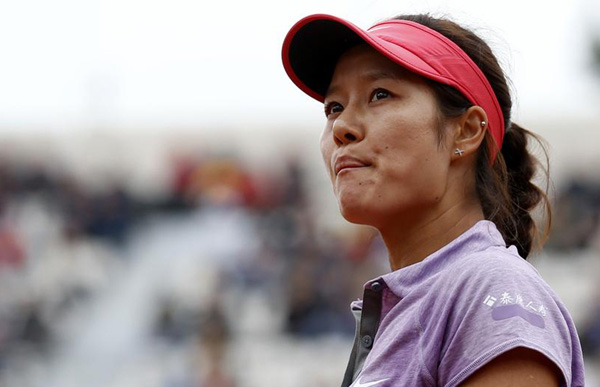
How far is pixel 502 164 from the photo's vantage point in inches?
70.5

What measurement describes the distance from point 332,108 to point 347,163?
17cm

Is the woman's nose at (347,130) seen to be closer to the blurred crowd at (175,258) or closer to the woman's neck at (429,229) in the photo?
the woman's neck at (429,229)

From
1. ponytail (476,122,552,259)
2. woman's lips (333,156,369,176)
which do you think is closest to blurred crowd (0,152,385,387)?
ponytail (476,122,552,259)

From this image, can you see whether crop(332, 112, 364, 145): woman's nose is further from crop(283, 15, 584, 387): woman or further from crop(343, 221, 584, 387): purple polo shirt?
crop(343, 221, 584, 387): purple polo shirt

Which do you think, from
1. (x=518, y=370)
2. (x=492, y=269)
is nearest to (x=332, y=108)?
(x=492, y=269)

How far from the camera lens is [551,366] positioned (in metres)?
1.37

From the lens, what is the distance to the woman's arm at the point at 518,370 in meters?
1.35

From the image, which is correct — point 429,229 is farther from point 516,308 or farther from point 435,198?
point 516,308

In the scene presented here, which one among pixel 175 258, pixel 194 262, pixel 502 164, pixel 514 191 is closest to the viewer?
pixel 502 164

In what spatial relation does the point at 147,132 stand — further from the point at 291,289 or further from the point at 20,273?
the point at 291,289

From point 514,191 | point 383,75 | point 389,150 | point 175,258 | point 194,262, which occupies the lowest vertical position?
point 175,258

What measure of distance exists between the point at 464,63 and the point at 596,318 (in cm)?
586

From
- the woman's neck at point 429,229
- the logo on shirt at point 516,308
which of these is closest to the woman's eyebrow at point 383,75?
the woman's neck at point 429,229

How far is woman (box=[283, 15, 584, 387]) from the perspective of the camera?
1.39 m
